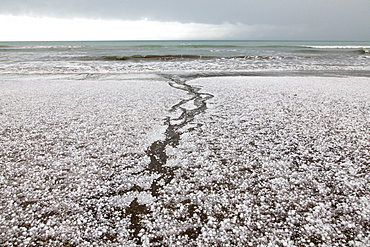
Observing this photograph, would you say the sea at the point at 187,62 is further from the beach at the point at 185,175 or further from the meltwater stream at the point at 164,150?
the beach at the point at 185,175

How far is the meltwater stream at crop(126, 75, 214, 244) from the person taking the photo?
233 cm

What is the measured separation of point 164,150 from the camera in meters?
3.76

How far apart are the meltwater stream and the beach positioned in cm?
2

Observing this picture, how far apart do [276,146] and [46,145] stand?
4.16 metres

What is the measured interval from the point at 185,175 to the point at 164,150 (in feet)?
2.77

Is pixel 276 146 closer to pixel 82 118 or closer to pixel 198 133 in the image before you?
pixel 198 133

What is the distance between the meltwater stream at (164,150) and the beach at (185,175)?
0.02 meters

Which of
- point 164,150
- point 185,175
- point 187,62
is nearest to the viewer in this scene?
point 185,175

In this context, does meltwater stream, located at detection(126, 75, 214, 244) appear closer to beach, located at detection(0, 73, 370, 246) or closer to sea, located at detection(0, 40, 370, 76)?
beach, located at detection(0, 73, 370, 246)

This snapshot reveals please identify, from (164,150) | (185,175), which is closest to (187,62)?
(164,150)

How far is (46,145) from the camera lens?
12.7 ft

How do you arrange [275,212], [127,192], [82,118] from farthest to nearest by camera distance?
[82,118] → [127,192] → [275,212]

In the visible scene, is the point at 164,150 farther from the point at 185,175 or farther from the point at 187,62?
the point at 187,62

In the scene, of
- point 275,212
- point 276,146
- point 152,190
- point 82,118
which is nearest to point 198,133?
point 276,146
